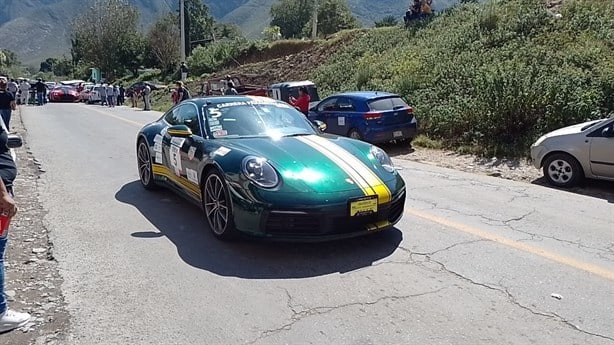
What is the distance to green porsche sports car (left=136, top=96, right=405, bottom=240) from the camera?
15.3 ft

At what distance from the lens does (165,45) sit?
5831cm

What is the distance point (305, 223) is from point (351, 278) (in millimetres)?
637

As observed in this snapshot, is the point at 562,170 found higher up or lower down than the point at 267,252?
higher up

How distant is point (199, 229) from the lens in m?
5.69

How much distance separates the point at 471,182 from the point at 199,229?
4.84m

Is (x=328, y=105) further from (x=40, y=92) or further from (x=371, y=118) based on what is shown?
(x=40, y=92)

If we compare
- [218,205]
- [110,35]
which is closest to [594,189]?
[218,205]

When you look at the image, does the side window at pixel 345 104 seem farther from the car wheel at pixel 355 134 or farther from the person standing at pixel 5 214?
the person standing at pixel 5 214

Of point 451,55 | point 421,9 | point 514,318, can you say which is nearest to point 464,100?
point 451,55

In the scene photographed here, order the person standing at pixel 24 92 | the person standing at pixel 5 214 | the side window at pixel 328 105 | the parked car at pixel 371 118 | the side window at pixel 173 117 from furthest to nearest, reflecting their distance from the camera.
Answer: the person standing at pixel 24 92 → the side window at pixel 328 105 → the parked car at pixel 371 118 → the side window at pixel 173 117 → the person standing at pixel 5 214

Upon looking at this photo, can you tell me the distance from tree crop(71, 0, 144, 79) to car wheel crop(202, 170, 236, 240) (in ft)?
208

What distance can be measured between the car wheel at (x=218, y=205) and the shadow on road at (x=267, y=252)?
5.3 inches

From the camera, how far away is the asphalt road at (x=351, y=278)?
3.51m

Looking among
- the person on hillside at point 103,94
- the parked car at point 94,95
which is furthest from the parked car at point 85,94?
the person on hillside at point 103,94
